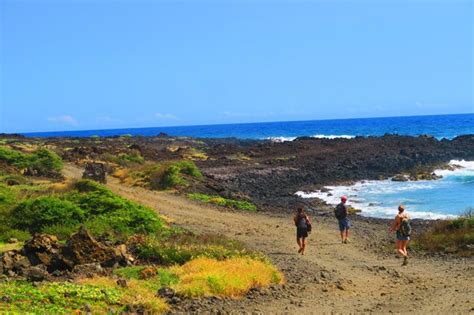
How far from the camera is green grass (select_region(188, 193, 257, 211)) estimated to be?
92.4 ft

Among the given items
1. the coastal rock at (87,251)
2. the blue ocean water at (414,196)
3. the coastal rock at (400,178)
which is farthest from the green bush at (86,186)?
the coastal rock at (400,178)

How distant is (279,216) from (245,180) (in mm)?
14382

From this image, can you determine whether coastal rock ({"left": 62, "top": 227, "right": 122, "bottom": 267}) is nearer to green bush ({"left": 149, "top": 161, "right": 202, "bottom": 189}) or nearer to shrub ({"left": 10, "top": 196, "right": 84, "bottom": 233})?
shrub ({"left": 10, "top": 196, "right": 84, "bottom": 233})

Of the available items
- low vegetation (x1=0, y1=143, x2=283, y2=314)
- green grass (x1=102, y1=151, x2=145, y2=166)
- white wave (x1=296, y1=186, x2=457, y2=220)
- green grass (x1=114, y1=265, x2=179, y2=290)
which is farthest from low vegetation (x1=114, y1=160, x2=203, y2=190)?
green grass (x1=114, y1=265, x2=179, y2=290)

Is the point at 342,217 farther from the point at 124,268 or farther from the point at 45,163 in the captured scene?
the point at 45,163

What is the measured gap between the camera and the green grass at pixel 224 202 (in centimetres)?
2815

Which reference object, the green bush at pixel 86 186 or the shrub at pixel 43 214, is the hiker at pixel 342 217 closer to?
the shrub at pixel 43 214

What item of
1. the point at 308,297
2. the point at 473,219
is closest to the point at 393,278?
the point at 308,297

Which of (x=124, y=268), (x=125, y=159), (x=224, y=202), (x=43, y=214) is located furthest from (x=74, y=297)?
(x=125, y=159)

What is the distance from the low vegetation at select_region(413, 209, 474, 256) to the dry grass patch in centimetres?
689

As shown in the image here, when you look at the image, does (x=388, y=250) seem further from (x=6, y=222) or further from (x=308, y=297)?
(x=6, y=222)

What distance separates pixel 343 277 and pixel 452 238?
5860mm

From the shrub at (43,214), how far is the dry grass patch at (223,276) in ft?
19.0

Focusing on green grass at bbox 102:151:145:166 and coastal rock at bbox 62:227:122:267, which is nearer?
coastal rock at bbox 62:227:122:267
